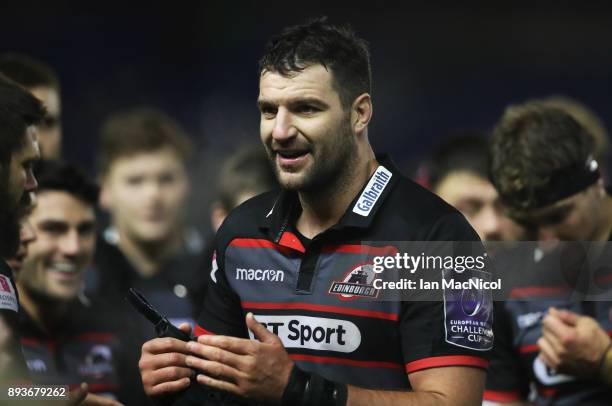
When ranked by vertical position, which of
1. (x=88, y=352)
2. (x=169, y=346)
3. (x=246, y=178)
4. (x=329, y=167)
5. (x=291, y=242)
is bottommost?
(x=88, y=352)

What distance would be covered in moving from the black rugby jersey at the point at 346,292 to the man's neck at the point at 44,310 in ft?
4.82

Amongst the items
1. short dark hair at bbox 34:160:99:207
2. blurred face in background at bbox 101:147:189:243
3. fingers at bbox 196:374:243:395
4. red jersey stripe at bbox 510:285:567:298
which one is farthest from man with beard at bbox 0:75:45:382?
blurred face in background at bbox 101:147:189:243

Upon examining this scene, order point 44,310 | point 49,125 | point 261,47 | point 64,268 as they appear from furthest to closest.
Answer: point 261,47
point 49,125
point 64,268
point 44,310

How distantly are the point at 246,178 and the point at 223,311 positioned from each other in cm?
236

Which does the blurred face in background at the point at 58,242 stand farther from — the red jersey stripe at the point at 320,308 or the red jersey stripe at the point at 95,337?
the red jersey stripe at the point at 320,308

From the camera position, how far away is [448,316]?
291 cm

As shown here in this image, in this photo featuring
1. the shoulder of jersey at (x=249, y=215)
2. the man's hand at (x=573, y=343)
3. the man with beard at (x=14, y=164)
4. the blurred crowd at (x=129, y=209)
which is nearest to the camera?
the man with beard at (x=14, y=164)

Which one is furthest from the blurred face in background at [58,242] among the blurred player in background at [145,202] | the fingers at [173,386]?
the fingers at [173,386]

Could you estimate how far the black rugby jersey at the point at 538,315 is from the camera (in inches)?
152

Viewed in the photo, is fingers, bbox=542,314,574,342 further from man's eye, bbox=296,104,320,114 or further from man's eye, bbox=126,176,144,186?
man's eye, bbox=126,176,144,186

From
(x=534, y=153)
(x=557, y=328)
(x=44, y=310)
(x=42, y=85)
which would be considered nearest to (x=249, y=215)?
(x=557, y=328)

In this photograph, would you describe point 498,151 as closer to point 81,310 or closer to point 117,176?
point 81,310

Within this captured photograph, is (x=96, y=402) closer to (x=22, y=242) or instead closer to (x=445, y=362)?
(x=22, y=242)

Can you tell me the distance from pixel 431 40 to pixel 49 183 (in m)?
Result: 5.36
